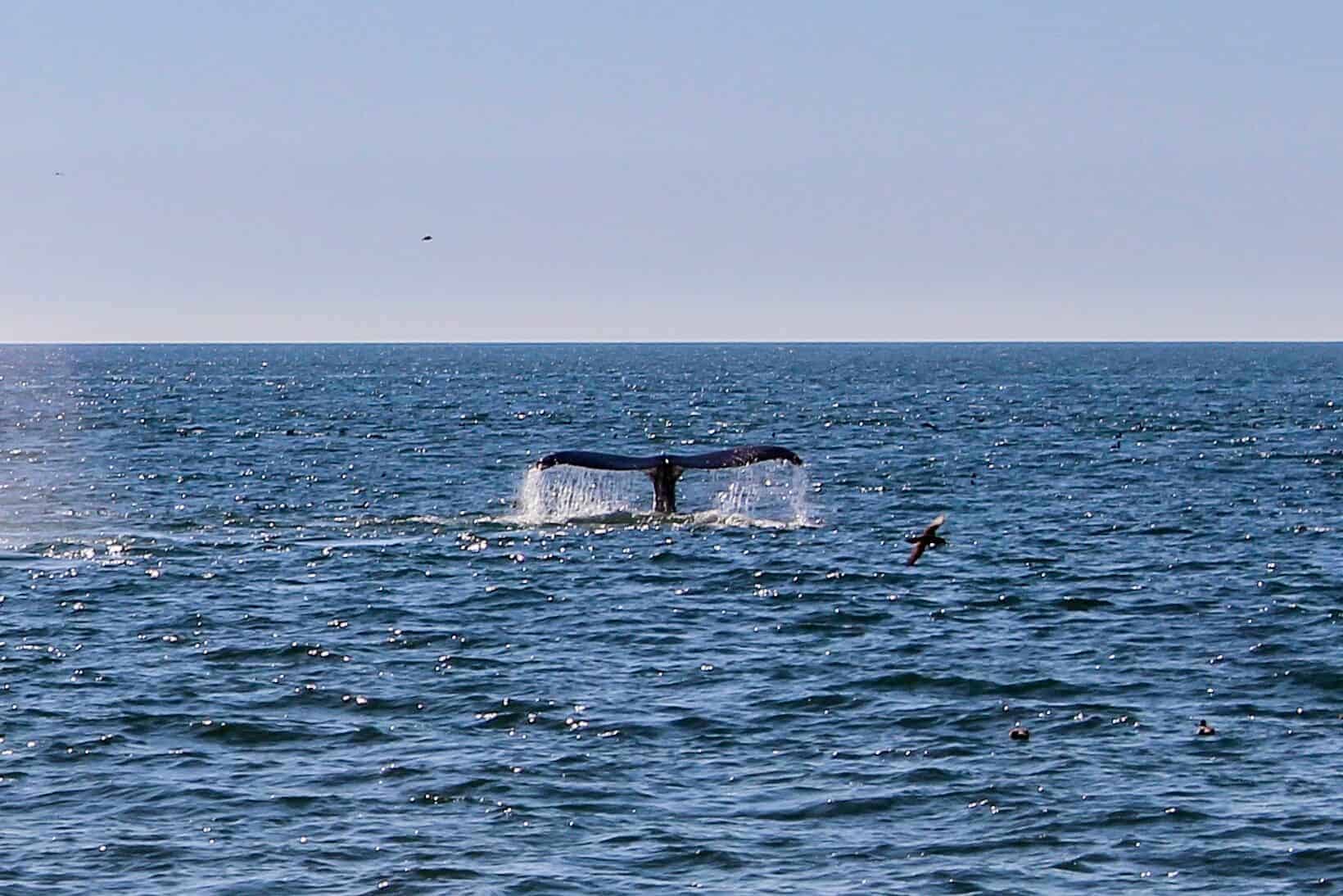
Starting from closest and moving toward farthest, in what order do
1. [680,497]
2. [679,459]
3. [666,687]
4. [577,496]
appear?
[666,687] < [679,459] < [577,496] < [680,497]

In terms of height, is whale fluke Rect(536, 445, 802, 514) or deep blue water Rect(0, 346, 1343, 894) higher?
whale fluke Rect(536, 445, 802, 514)

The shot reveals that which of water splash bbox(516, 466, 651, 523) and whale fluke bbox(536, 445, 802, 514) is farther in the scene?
water splash bbox(516, 466, 651, 523)

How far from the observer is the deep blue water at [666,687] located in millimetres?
24641

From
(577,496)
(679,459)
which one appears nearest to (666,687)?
(679,459)

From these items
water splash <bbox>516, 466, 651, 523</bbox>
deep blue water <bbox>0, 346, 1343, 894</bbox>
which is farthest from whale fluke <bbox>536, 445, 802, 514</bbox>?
water splash <bbox>516, 466, 651, 523</bbox>

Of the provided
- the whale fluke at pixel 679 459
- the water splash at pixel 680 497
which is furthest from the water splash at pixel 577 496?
the whale fluke at pixel 679 459

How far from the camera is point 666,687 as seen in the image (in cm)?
3331

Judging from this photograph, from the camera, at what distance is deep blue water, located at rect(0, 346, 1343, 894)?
24.6 m

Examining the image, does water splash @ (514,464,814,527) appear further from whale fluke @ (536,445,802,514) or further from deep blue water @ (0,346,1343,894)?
whale fluke @ (536,445,802,514)

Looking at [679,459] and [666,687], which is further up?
[679,459]

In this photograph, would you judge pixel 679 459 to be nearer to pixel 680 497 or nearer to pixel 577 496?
pixel 577 496

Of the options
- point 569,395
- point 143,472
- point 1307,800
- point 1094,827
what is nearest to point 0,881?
point 1094,827

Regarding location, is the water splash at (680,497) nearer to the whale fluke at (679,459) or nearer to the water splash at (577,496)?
the water splash at (577,496)

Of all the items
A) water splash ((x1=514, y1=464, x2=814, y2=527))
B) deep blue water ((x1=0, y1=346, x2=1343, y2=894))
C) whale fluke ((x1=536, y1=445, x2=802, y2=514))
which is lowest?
deep blue water ((x1=0, y1=346, x2=1343, y2=894))
